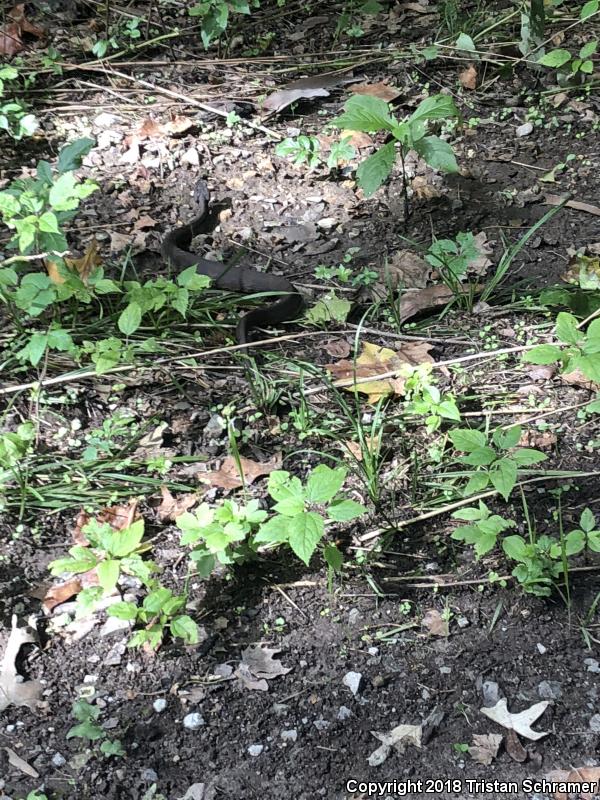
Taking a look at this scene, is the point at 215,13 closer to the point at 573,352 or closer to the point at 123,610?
the point at 573,352

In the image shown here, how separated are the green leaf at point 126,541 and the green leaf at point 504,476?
0.94 m

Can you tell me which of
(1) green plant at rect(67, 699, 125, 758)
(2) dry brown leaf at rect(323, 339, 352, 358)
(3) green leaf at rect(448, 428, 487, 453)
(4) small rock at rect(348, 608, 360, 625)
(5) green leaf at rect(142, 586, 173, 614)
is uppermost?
(3) green leaf at rect(448, 428, 487, 453)

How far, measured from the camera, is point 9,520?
2.44m

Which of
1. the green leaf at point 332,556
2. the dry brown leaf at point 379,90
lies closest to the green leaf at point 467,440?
the green leaf at point 332,556

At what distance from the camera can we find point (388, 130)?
Result: 3145mm

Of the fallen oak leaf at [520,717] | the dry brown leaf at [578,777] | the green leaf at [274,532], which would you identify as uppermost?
the green leaf at [274,532]

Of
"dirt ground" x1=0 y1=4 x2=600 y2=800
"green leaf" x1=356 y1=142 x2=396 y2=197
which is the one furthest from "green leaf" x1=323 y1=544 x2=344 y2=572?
"green leaf" x1=356 y1=142 x2=396 y2=197

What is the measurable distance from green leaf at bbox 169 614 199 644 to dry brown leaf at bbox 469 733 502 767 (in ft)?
2.34

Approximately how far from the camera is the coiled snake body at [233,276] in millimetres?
3152

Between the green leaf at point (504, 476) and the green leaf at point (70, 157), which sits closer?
the green leaf at point (504, 476)

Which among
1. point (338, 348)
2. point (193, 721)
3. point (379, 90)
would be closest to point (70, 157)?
point (338, 348)

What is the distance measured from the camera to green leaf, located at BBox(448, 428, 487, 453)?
89.5 inches

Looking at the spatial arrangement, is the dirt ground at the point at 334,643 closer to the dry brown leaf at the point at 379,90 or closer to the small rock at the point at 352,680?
the small rock at the point at 352,680

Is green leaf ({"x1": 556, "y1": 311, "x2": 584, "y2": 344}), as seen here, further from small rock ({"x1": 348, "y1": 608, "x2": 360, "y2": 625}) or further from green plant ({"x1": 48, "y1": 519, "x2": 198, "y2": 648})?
green plant ({"x1": 48, "y1": 519, "x2": 198, "y2": 648})
